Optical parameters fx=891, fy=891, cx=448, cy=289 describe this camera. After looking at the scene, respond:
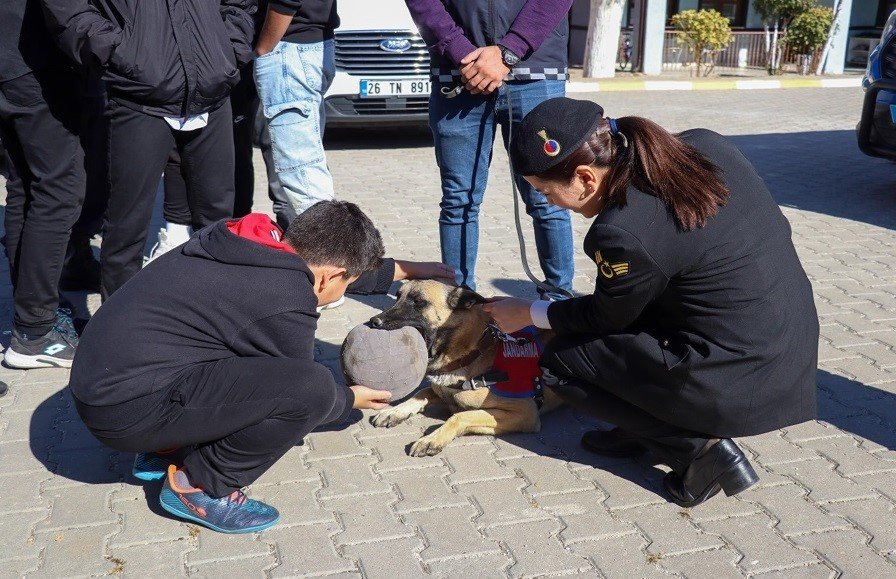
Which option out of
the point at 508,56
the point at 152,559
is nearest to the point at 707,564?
the point at 152,559

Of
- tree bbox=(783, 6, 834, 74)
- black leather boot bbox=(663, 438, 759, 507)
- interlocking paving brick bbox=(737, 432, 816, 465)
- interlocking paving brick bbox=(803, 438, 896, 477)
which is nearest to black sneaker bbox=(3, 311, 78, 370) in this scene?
black leather boot bbox=(663, 438, 759, 507)

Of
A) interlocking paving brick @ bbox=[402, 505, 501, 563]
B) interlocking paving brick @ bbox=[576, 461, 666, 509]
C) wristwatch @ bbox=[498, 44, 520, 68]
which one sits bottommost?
interlocking paving brick @ bbox=[576, 461, 666, 509]

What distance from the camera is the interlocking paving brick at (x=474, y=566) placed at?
2832 mm

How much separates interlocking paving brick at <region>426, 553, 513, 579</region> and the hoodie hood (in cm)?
103

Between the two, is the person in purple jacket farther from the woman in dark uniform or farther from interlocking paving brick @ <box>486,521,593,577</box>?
interlocking paving brick @ <box>486,521,593,577</box>

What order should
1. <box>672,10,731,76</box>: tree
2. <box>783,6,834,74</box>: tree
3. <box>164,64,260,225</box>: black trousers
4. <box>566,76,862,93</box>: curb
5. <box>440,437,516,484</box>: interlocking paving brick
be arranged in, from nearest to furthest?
<box>440,437,516,484</box>: interlocking paving brick < <box>164,64,260,225</box>: black trousers < <box>566,76,862,93</box>: curb < <box>672,10,731,76</box>: tree < <box>783,6,834,74</box>: tree

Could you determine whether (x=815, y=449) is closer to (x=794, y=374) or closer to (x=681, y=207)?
(x=794, y=374)

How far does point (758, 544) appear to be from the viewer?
118 inches

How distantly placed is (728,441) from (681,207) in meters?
0.91

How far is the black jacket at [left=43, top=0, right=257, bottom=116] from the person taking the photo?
3688mm

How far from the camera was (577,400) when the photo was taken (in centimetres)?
345

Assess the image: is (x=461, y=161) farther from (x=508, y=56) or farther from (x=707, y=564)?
(x=707, y=564)

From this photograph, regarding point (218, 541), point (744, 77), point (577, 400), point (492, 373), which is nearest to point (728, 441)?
point (577, 400)

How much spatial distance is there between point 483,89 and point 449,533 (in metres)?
2.23
